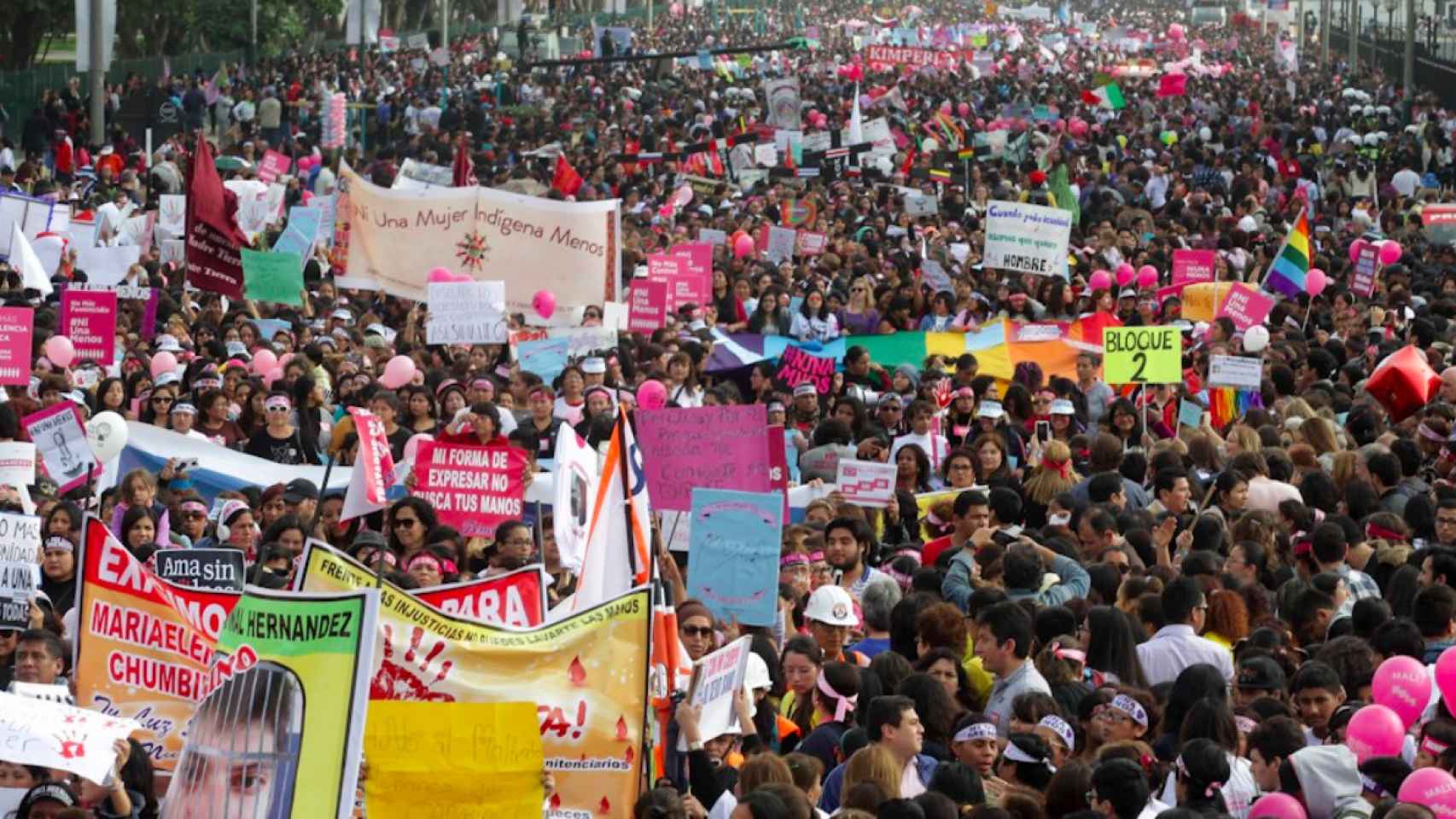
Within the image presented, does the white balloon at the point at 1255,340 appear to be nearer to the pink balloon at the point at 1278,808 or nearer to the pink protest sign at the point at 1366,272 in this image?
the pink protest sign at the point at 1366,272

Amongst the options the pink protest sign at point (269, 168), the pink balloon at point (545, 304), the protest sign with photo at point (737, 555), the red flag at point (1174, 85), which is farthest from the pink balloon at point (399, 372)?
the red flag at point (1174, 85)

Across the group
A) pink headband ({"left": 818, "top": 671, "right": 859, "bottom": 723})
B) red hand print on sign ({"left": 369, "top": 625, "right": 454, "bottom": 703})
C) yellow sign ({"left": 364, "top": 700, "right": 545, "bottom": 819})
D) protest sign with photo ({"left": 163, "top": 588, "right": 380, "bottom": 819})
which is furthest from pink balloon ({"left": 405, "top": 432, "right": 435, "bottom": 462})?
protest sign with photo ({"left": 163, "top": 588, "right": 380, "bottom": 819})

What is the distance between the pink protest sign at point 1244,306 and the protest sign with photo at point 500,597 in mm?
9544

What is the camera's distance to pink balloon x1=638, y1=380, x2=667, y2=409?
14.7m

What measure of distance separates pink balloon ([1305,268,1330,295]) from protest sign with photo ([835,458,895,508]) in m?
8.92

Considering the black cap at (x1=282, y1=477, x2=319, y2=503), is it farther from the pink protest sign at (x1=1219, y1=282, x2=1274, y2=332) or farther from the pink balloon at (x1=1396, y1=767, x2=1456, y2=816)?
the pink protest sign at (x1=1219, y1=282, x2=1274, y2=332)

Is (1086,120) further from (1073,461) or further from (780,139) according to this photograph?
(1073,461)

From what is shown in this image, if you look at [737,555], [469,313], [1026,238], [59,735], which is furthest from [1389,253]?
[59,735]

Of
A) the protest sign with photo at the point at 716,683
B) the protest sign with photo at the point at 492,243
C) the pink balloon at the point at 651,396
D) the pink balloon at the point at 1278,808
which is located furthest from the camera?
the protest sign with photo at the point at 492,243

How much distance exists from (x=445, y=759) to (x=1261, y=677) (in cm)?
275

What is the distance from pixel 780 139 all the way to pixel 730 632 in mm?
25123

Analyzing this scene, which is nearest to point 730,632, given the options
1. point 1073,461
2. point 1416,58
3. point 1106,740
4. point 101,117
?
point 1106,740

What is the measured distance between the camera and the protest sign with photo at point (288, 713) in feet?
21.4

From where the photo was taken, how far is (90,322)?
16156mm
